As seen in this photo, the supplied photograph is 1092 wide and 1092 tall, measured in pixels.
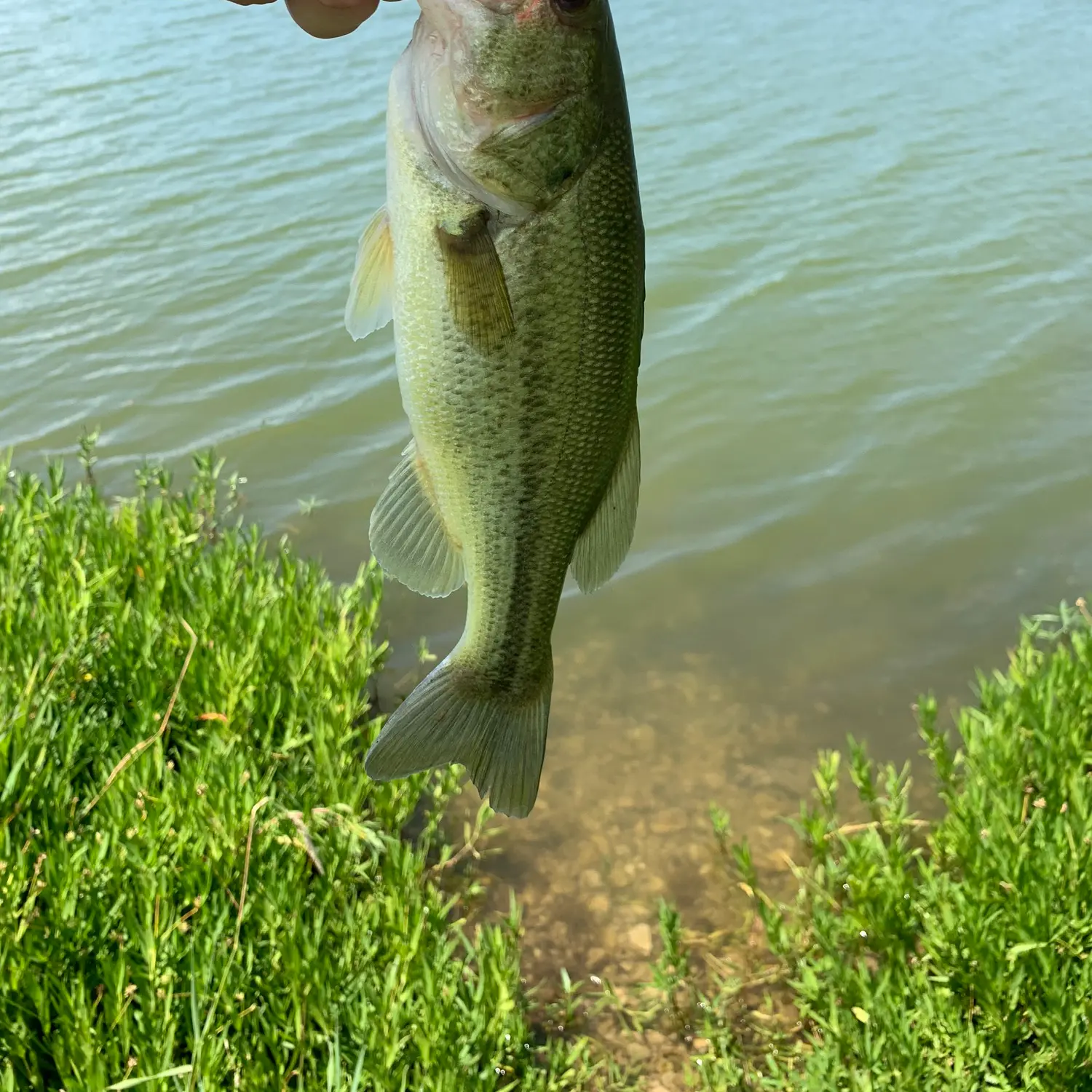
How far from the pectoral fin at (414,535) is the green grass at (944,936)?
1.89 metres

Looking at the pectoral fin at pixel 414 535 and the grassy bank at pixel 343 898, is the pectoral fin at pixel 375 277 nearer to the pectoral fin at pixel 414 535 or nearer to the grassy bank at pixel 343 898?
the pectoral fin at pixel 414 535

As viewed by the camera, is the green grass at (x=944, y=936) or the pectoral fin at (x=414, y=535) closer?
the pectoral fin at (x=414, y=535)

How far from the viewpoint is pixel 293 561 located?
533 cm

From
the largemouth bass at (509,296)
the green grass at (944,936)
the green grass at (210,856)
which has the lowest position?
the green grass at (944,936)

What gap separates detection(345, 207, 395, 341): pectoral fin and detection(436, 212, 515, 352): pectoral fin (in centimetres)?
19

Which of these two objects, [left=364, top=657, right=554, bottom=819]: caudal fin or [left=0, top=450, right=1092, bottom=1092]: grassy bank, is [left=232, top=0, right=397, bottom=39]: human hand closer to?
[left=364, top=657, right=554, bottom=819]: caudal fin

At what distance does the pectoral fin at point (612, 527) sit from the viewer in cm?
199

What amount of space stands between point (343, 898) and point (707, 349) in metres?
5.46

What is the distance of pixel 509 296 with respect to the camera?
1.72m

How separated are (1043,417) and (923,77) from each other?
6012 millimetres

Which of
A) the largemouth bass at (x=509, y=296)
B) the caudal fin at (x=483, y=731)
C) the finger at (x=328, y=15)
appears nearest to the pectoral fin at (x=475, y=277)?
the largemouth bass at (x=509, y=296)

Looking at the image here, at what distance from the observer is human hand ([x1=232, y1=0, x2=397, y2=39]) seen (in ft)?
6.88

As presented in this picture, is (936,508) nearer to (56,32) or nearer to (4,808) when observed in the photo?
(4,808)

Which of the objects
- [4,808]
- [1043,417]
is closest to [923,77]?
[1043,417]
